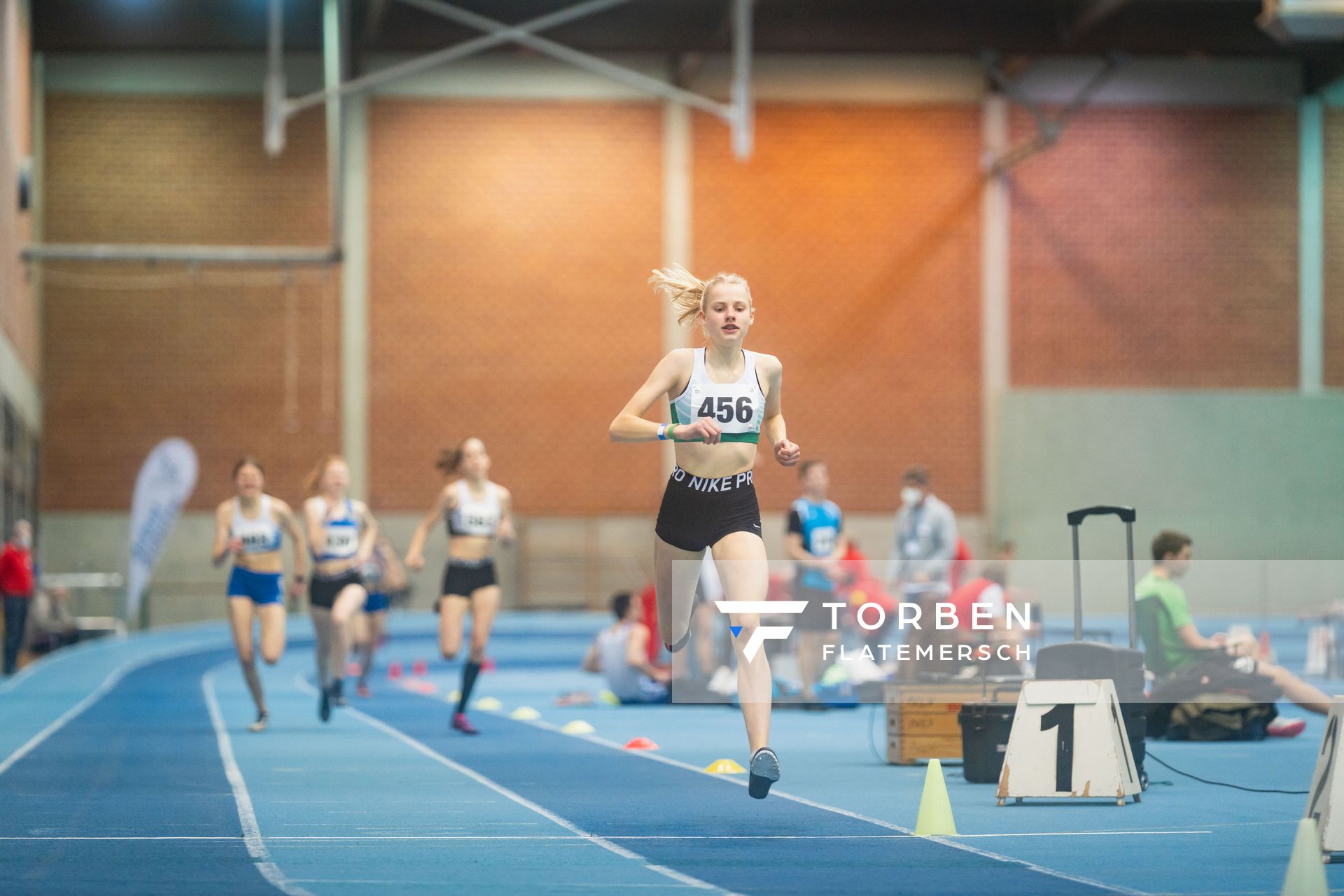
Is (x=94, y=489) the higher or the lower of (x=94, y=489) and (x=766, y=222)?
the lower

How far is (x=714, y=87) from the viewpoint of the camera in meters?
32.7

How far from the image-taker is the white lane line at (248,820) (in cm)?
577

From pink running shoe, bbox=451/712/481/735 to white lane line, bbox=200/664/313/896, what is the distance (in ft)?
5.10

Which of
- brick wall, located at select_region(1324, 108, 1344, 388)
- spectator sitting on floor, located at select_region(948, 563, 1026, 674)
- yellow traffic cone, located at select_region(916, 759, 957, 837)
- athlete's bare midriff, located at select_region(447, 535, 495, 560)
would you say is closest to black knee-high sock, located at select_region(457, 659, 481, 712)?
athlete's bare midriff, located at select_region(447, 535, 495, 560)

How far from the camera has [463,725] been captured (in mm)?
12438

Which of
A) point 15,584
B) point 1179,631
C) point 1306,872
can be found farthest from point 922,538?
point 1306,872

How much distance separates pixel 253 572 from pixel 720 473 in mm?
6271

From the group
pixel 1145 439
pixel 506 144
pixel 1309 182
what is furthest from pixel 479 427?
pixel 1309 182

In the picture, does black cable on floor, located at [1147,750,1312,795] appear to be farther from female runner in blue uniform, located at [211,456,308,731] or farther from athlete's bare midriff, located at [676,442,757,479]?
female runner in blue uniform, located at [211,456,308,731]

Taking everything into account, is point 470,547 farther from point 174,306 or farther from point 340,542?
point 174,306

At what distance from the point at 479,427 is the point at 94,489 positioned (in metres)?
6.99

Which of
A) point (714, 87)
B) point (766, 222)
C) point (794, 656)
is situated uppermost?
point (714, 87)

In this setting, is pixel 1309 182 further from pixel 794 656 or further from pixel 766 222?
pixel 794 656

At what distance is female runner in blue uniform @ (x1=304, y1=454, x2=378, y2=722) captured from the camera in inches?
521
